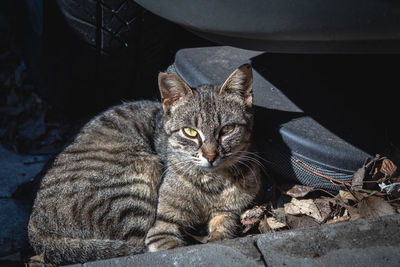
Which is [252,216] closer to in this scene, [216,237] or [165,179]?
[216,237]

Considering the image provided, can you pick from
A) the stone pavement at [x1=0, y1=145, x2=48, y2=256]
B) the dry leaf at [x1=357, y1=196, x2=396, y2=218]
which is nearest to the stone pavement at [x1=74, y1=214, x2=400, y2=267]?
the dry leaf at [x1=357, y1=196, x2=396, y2=218]

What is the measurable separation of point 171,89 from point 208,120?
36 cm

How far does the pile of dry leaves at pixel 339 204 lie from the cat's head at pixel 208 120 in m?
0.50

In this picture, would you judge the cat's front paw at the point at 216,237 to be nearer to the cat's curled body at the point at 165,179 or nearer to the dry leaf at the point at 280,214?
the cat's curled body at the point at 165,179

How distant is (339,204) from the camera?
9.55ft

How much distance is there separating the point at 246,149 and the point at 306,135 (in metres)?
0.46

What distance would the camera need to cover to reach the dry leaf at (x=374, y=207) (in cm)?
271

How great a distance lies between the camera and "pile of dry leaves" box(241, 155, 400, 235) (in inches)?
109

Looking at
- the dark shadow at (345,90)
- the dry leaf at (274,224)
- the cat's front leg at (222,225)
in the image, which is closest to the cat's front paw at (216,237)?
the cat's front leg at (222,225)

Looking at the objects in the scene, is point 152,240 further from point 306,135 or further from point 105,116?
point 306,135

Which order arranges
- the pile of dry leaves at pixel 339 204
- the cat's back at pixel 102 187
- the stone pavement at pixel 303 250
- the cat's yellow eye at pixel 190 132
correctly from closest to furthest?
the stone pavement at pixel 303 250
the cat's back at pixel 102 187
the pile of dry leaves at pixel 339 204
the cat's yellow eye at pixel 190 132

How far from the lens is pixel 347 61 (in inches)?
149

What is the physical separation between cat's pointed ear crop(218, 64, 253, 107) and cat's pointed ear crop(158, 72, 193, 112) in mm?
265

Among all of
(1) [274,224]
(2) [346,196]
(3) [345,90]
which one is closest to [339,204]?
(2) [346,196]
